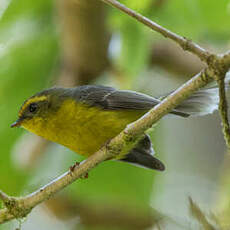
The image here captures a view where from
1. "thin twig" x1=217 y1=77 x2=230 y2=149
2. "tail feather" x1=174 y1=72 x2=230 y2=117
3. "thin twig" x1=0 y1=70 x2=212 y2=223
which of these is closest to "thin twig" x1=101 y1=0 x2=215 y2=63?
"thin twig" x1=217 y1=77 x2=230 y2=149

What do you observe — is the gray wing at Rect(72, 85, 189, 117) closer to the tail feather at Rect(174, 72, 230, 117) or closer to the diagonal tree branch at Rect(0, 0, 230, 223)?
the tail feather at Rect(174, 72, 230, 117)

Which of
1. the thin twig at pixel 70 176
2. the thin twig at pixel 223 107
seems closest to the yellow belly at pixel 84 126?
the thin twig at pixel 70 176

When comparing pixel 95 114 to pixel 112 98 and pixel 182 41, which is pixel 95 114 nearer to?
pixel 112 98

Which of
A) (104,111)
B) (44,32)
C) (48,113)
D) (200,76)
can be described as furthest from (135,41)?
(200,76)

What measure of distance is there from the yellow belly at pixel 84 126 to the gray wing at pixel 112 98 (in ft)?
0.20

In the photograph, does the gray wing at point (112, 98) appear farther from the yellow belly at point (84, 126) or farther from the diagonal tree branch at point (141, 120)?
the diagonal tree branch at point (141, 120)

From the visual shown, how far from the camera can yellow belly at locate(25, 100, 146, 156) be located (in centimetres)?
380

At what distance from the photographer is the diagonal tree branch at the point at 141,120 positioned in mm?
2334

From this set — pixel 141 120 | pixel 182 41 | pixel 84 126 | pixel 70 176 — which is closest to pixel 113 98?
pixel 84 126

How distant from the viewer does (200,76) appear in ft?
7.90

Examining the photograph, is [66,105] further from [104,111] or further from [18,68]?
[18,68]

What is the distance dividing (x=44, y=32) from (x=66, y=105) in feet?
3.57

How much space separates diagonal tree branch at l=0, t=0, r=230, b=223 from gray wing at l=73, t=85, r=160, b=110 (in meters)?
0.72

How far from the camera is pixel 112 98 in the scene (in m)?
4.04
